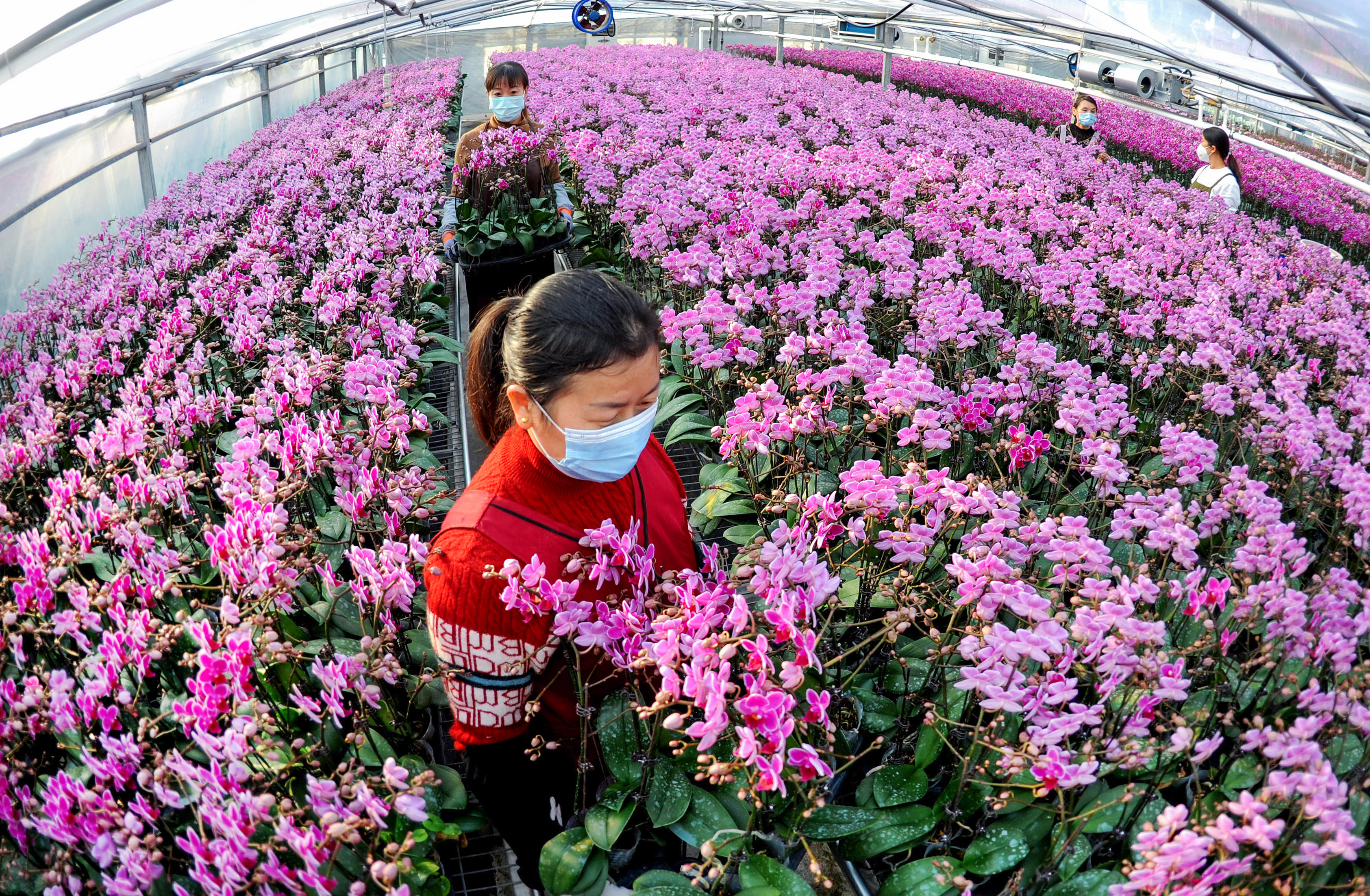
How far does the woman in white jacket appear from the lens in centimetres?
498

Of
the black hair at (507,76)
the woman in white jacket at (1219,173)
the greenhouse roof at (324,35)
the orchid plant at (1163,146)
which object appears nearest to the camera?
the greenhouse roof at (324,35)

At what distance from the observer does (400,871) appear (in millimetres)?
1177

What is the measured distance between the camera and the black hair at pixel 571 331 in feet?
4.47

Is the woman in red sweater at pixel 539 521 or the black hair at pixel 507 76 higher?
the black hair at pixel 507 76

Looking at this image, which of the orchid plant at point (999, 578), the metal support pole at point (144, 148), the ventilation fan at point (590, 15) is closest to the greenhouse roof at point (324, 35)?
the metal support pole at point (144, 148)

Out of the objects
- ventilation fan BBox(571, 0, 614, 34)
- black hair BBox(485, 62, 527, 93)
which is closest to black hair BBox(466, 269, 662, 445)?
black hair BBox(485, 62, 527, 93)

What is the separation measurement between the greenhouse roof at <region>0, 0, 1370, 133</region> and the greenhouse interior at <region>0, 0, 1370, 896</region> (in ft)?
0.09

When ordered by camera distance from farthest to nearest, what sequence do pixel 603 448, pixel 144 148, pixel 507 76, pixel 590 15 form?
pixel 590 15, pixel 144 148, pixel 507 76, pixel 603 448

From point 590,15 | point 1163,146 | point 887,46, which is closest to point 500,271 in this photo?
point 1163,146

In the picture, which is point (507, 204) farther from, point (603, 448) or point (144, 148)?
point (603, 448)

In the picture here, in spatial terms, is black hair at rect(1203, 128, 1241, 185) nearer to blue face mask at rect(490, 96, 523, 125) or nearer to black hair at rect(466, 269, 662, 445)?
blue face mask at rect(490, 96, 523, 125)

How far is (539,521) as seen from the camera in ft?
4.47

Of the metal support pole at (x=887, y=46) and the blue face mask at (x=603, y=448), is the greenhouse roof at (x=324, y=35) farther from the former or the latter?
the metal support pole at (x=887, y=46)

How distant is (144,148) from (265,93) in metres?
3.52
